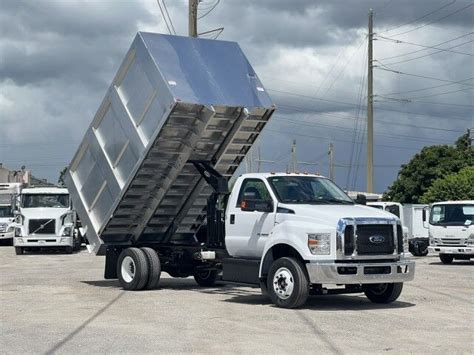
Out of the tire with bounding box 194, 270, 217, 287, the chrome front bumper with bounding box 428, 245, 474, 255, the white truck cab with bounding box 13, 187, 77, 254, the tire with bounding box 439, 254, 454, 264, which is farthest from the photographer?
the white truck cab with bounding box 13, 187, 77, 254

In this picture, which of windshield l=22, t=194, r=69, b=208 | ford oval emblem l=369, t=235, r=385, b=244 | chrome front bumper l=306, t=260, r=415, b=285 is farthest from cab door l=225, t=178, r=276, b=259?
windshield l=22, t=194, r=69, b=208

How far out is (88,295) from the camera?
17922 millimetres

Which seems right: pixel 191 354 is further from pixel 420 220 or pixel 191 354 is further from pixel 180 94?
pixel 420 220

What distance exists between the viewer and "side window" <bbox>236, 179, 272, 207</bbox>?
16375mm

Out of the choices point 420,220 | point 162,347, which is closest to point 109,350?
point 162,347

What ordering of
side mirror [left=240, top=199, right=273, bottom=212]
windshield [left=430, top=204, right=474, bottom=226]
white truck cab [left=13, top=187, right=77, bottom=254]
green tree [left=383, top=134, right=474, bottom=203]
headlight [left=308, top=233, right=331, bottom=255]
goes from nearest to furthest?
headlight [left=308, top=233, right=331, bottom=255], side mirror [left=240, top=199, right=273, bottom=212], windshield [left=430, top=204, right=474, bottom=226], white truck cab [left=13, top=187, right=77, bottom=254], green tree [left=383, top=134, right=474, bottom=203]

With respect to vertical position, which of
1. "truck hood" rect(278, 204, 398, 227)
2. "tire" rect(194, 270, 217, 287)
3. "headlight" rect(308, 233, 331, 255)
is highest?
"truck hood" rect(278, 204, 398, 227)

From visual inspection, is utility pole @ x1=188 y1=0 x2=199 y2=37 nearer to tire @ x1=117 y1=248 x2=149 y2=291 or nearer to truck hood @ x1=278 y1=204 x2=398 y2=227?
tire @ x1=117 y1=248 x2=149 y2=291

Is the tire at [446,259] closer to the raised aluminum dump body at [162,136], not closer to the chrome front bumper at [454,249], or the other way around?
the chrome front bumper at [454,249]

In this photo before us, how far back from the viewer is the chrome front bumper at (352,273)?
48.5 ft

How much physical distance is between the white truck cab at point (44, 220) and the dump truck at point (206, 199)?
16.6m

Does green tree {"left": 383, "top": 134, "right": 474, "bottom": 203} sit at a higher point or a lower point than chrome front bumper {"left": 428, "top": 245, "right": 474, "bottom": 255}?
higher

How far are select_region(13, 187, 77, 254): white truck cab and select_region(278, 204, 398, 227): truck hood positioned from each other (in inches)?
849

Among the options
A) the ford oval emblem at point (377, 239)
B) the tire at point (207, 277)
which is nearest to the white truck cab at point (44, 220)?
the tire at point (207, 277)
